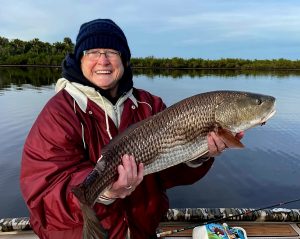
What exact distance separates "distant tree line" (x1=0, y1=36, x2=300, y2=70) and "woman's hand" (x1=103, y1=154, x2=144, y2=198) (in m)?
66.2

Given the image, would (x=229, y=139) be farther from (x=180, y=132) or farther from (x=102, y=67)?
(x=102, y=67)

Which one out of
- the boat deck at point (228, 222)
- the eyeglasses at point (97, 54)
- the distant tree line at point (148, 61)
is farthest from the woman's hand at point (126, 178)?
the distant tree line at point (148, 61)

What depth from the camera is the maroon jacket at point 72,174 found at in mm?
2582

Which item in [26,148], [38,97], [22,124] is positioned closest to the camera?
[26,148]

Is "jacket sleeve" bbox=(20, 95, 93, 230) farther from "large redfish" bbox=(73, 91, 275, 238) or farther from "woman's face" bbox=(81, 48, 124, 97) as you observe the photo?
"woman's face" bbox=(81, 48, 124, 97)

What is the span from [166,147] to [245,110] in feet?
2.66

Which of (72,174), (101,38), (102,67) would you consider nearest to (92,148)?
(72,174)

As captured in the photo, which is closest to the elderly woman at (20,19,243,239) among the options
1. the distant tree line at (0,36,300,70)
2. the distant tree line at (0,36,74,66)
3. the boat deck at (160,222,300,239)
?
the boat deck at (160,222,300,239)

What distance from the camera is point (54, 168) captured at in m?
2.59

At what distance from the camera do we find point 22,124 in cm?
1510

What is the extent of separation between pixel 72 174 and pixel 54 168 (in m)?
0.13

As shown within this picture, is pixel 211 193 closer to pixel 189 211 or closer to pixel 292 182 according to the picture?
pixel 292 182

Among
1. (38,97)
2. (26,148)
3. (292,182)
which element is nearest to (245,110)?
(26,148)

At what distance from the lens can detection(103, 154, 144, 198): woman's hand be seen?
2.51 metres
